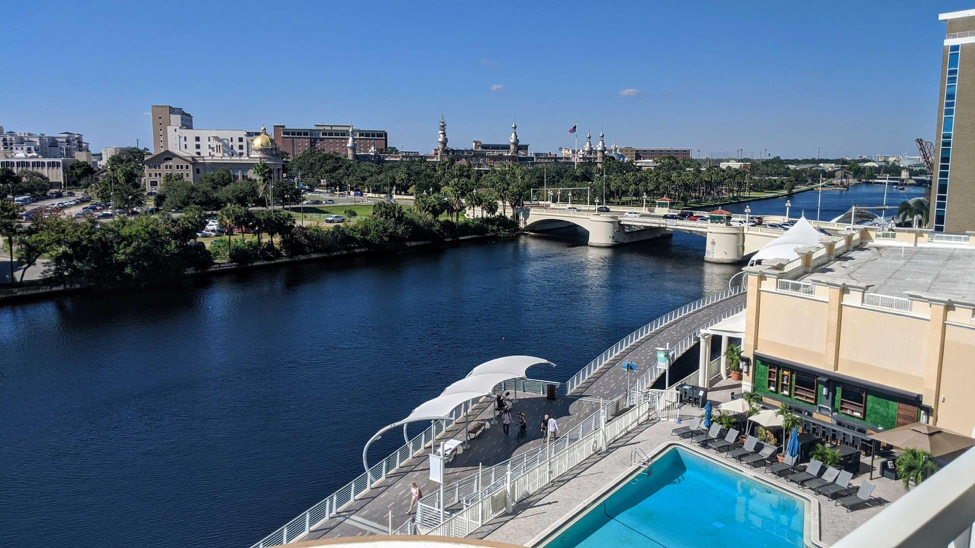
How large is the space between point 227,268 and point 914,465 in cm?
6308

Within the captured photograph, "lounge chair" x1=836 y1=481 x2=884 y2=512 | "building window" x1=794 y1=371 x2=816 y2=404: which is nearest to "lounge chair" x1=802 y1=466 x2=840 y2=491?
"lounge chair" x1=836 y1=481 x2=884 y2=512

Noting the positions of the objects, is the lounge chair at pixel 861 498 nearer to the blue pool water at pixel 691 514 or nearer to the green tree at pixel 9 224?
Result: the blue pool water at pixel 691 514

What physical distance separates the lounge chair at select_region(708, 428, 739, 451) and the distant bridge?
52272 mm

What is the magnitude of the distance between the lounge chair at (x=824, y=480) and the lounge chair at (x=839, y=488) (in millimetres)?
99

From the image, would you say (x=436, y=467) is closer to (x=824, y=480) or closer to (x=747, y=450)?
(x=747, y=450)

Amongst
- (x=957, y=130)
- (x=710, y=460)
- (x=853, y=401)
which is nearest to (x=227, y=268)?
(x=710, y=460)

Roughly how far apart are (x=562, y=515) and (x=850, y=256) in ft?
78.2

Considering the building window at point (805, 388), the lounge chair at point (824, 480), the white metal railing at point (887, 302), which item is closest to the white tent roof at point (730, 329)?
the building window at point (805, 388)

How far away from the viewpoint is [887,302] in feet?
80.5

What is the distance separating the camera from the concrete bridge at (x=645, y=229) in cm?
7950

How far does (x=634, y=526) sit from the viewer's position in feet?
64.1

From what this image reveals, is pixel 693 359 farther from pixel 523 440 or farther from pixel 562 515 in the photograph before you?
pixel 562 515

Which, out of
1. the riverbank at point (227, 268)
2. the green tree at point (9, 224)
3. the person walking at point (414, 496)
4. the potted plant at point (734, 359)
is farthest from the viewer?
the green tree at point (9, 224)

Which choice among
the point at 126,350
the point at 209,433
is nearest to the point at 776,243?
the point at 209,433
